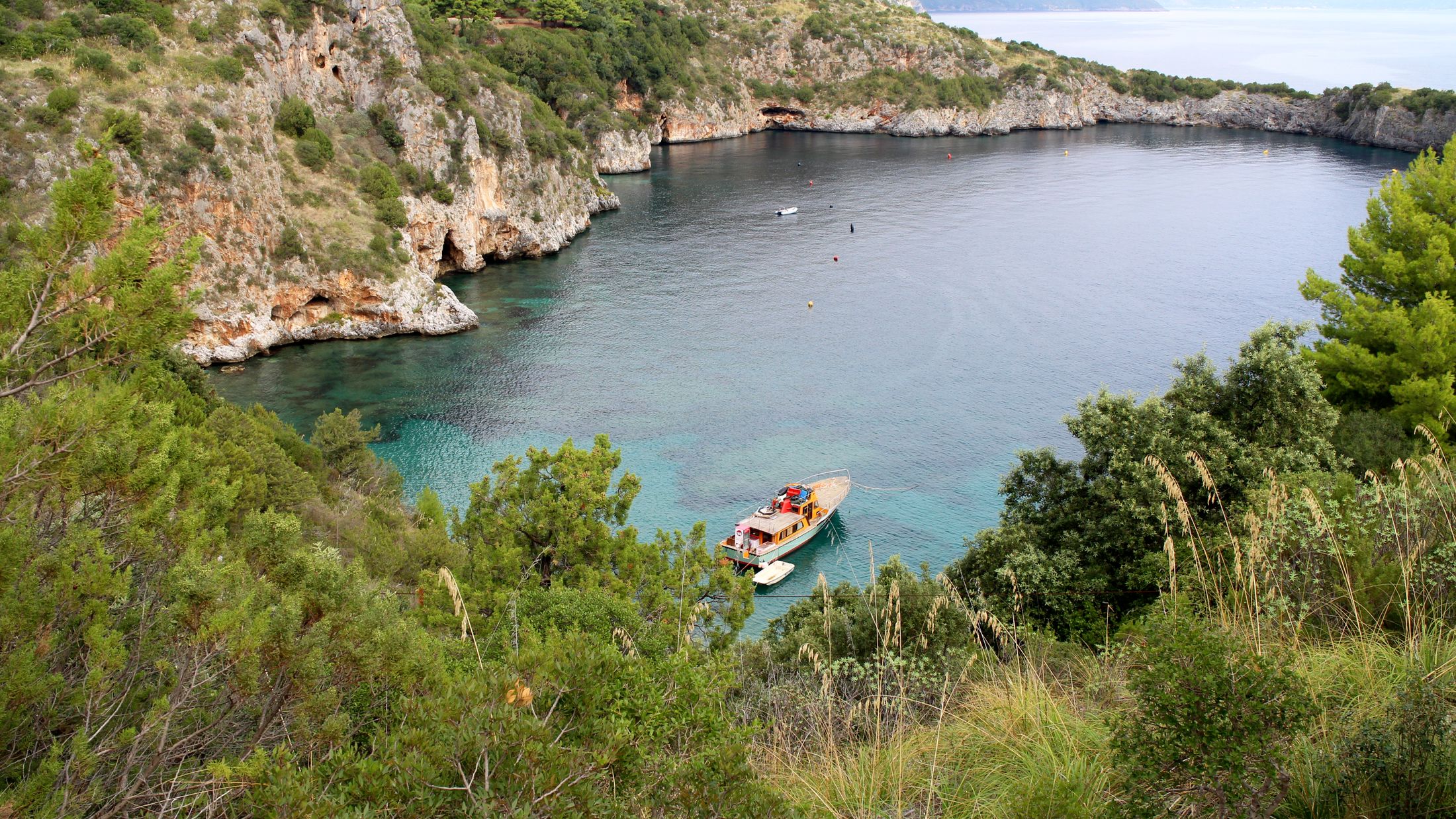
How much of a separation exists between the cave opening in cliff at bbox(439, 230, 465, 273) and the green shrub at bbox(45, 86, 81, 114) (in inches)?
916

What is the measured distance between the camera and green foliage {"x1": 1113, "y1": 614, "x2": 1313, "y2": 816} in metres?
5.89

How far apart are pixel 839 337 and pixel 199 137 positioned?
35897 mm

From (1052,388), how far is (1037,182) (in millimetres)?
57794

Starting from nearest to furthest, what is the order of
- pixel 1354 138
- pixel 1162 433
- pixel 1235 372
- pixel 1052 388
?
pixel 1162 433 → pixel 1235 372 → pixel 1052 388 → pixel 1354 138

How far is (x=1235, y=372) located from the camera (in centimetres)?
2188

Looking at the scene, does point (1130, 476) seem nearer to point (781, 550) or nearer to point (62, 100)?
point (781, 550)

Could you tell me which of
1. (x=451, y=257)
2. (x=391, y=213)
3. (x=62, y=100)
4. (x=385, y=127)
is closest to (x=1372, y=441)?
(x=391, y=213)

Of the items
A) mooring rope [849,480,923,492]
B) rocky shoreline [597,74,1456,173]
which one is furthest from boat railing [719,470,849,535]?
rocky shoreline [597,74,1456,173]

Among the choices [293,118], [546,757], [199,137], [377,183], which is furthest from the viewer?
[377,183]

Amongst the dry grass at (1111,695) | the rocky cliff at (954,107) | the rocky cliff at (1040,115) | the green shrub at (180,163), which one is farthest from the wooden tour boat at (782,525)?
the rocky cliff at (954,107)

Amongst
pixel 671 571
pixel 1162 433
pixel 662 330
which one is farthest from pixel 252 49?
pixel 1162 433

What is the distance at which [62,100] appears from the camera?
41531 mm

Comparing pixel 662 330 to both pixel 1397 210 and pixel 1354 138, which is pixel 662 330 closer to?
pixel 1397 210

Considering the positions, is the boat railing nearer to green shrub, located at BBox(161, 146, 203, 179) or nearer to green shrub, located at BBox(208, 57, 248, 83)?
green shrub, located at BBox(161, 146, 203, 179)
